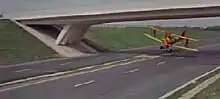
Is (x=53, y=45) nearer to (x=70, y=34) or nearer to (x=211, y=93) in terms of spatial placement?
(x=70, y=34)

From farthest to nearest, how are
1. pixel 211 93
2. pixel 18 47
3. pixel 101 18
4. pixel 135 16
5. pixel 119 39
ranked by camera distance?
pixel 119 39 < pixel 101 18 < pixel 18 47 < pixel 135 16 < pixel 211 93

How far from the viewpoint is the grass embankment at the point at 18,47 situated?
131 feet

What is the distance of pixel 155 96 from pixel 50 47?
111 feet

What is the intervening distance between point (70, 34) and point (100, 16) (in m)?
6.13

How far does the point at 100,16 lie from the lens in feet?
148

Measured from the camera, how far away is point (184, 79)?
2116 centimetres

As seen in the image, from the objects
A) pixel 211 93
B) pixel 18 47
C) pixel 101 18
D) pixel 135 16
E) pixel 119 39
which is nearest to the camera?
pixel 211 93

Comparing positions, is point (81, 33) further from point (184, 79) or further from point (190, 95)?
point (190, 95)

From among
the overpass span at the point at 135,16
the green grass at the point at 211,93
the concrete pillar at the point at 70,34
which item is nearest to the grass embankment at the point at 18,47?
the overpass span at the point at 135,16

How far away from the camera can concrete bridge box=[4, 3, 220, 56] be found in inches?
1578

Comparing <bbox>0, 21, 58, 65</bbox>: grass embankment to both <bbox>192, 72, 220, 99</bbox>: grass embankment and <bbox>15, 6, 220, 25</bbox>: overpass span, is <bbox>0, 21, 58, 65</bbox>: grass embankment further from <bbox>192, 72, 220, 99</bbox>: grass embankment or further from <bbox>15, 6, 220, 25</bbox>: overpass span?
<bbox>192, 72, 220, 99</bbox>: grass embankment

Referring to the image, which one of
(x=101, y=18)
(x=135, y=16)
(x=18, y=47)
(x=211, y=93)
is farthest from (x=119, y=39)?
(x=211, y=93)

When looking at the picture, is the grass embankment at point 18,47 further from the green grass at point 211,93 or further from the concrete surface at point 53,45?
the green grass at point 211,93

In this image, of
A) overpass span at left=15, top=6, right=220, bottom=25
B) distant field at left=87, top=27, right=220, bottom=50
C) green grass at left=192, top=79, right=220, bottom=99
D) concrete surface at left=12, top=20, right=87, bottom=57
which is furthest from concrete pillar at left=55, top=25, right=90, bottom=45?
green grass at left=192, top=79, right=220, bottom=99
